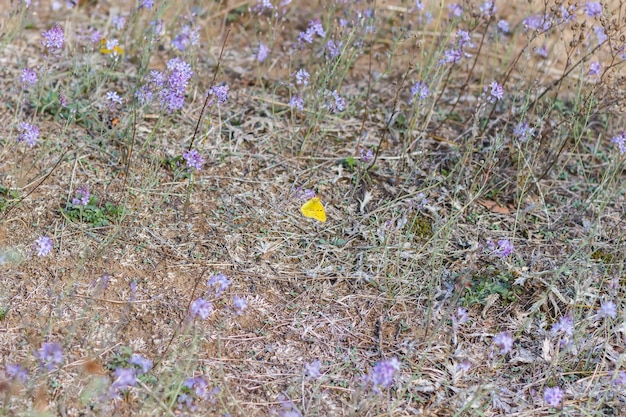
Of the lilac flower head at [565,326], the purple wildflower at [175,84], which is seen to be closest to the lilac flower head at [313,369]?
the lilac flower head at [565,326]

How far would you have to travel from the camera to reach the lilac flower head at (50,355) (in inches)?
104

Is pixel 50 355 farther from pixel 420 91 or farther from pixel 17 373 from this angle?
pixel 420 91

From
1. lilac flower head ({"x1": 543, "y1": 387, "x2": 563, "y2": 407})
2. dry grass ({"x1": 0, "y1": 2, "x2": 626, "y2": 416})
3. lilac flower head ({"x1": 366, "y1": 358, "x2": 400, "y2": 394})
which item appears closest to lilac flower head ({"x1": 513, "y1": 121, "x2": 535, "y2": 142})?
dry grass ({"x1": 0, "y1": 2, "x2": 626, "y2": 416})

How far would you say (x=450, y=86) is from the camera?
466 centimetres

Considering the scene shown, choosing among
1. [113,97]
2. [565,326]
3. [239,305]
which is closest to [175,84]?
[113,97]

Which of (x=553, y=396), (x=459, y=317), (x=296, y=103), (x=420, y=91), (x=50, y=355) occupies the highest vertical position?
(x=420, y=91)

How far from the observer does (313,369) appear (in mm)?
2812

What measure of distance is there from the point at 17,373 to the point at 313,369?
1.02 meters

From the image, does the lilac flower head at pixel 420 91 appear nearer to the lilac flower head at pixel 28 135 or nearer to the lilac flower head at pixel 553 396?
the lilac flower head at pixel 553 396

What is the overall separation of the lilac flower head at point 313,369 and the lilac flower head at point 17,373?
3.25 feet

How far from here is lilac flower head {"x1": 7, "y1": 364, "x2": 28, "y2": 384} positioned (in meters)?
2.54

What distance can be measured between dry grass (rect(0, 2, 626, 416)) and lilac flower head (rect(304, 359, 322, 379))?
3cm

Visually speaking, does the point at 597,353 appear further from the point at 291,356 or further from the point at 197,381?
the point at 197,381

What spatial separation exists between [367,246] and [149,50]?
161 centimetres
